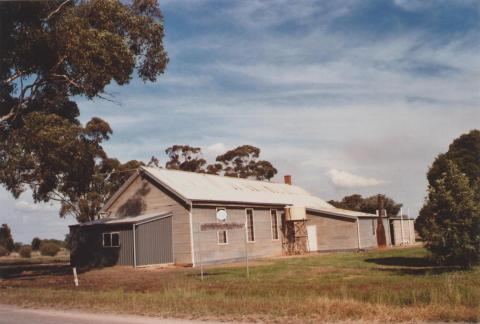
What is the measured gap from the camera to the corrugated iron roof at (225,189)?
1303 inches

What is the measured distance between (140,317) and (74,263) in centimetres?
2416

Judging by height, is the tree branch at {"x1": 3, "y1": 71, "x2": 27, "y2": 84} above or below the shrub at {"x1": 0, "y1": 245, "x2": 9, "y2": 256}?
above

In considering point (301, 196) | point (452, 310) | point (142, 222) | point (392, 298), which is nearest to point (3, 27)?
point (142, 222)

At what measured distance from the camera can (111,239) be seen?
32125 mm

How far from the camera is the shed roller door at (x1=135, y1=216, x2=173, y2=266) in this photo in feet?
101

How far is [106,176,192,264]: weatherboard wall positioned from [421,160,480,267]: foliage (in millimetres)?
15275

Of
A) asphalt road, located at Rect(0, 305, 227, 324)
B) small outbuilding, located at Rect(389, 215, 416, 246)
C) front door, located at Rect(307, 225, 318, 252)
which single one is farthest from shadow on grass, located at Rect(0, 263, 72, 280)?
small outbuilding, located at Rect(389, 215, 416, 246)

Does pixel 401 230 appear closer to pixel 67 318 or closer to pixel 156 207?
pixel 156 207

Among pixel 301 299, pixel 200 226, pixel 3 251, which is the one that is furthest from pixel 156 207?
pixel 3 251

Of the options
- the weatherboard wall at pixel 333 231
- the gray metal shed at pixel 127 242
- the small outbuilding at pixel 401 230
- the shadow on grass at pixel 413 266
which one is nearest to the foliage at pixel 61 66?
the gray metal shed at pixel 127 242

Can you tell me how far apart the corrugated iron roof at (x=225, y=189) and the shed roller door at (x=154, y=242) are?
2373 mm

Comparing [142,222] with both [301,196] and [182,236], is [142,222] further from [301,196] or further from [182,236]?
[301,196]

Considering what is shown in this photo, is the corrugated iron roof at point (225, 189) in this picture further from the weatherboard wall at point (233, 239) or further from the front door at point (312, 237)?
Result: the front door at point (312, 237)

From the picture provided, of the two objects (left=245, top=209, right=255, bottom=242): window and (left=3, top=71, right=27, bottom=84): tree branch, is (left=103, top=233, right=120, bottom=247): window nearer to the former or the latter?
(left=245, top=209, right=255, bottom=242): window
